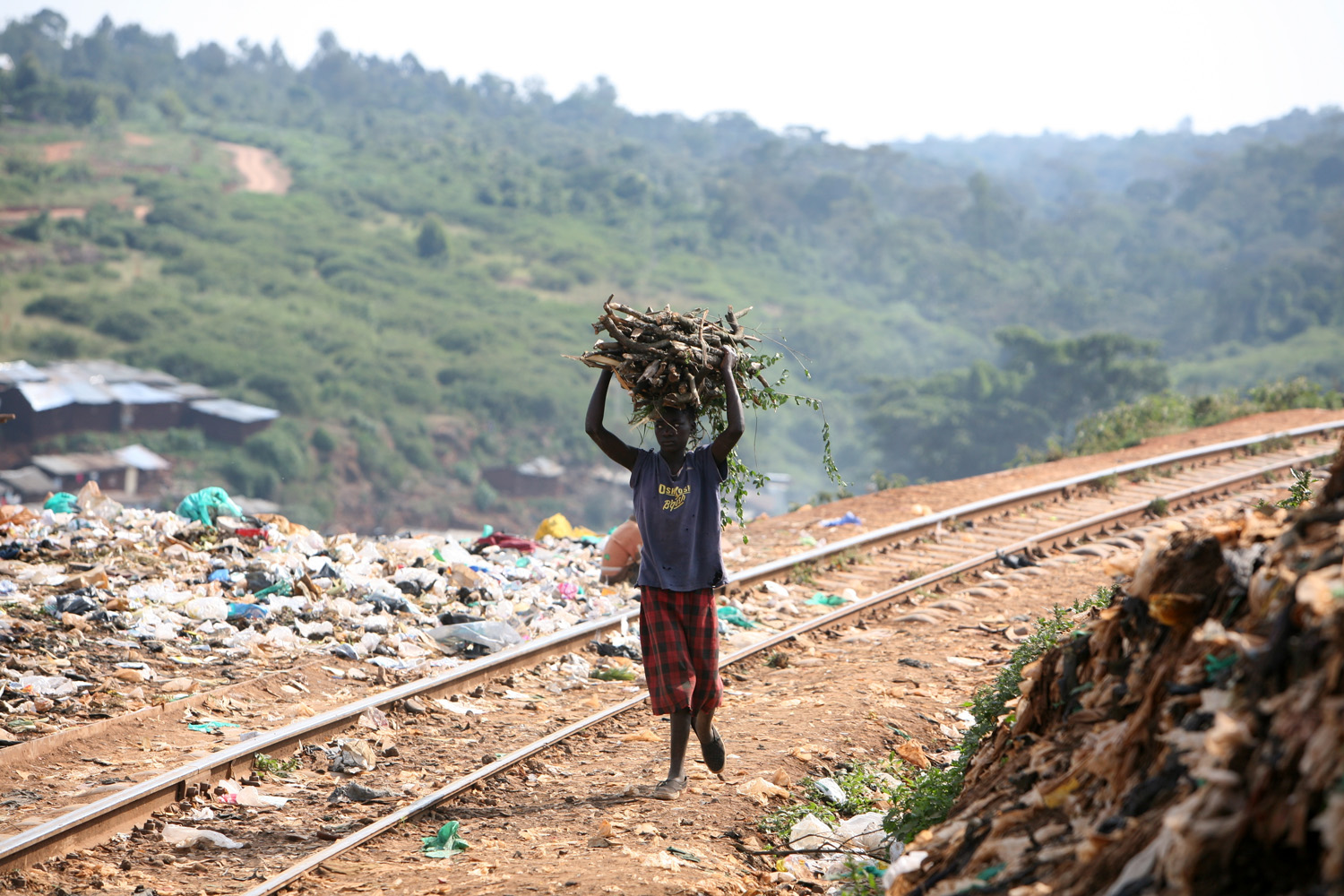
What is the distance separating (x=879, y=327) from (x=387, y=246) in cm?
3021

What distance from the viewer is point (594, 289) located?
204 ft

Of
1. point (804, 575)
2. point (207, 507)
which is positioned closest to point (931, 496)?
point (804, 575)

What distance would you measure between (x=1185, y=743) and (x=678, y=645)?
7.77ft

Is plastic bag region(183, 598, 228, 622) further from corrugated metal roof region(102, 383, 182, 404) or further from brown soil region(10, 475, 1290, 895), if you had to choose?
corrugated metal roof region(102, 383, 182, 404)

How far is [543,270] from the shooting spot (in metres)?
62.0

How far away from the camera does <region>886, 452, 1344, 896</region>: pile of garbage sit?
2.30m

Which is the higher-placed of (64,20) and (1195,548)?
(64,20)

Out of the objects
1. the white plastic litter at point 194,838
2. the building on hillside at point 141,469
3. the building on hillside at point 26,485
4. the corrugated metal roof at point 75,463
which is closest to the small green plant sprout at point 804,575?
the white plastic litter at point 194,838

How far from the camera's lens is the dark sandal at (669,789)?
4.94 metres

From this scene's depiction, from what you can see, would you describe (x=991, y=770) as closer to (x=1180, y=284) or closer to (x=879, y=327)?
(x=879, y=327)

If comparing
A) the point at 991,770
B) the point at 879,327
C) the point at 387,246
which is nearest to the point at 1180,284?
the point at 879,327

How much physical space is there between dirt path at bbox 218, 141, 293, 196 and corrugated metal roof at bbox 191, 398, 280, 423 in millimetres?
28411

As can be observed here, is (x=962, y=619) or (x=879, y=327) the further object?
(x=879, y=327)

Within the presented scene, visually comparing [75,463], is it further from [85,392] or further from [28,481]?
[85,392]
